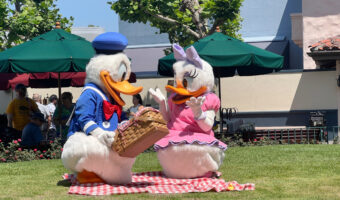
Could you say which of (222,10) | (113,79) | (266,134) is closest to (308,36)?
(222,10)

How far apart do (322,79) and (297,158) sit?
10.8 m

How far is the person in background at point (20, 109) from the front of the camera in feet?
45.5

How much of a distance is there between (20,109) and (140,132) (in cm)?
667

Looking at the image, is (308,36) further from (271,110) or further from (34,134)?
(34,134)

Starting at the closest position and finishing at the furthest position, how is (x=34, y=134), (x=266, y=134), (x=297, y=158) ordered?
(x=297, y=158), (x=34, y=134), (x=266, y=134)

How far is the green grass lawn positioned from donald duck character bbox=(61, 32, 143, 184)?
0.45 meters

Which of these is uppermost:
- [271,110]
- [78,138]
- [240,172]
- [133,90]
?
[133,90]

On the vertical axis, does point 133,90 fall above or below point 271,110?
above

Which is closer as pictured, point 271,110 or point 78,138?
point 78,138

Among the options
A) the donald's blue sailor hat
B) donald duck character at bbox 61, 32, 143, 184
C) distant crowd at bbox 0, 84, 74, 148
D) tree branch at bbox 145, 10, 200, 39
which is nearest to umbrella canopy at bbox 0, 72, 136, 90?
distant crowd at bbox 0, 84, 74, 148

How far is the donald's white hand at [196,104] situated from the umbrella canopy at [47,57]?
3.90m

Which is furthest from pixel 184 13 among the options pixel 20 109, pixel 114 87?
pixel 114 87

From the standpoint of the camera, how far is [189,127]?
9.23 meters

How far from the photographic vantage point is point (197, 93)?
30.2ft
